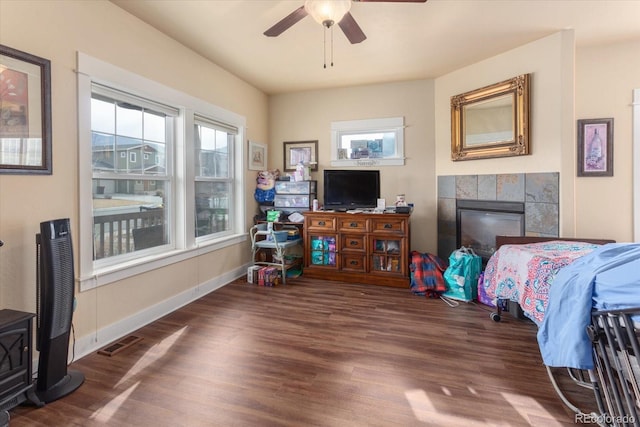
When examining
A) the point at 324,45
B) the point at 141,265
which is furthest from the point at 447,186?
the point at 141,265

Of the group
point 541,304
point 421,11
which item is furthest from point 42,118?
point 541,304

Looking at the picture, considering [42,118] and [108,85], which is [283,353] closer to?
[42,118]

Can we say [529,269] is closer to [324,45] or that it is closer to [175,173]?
[324,45]

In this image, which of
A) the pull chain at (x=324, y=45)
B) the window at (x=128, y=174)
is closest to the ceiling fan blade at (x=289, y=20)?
the pull chain at (x=324, y=45)

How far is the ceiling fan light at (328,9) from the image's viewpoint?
6.22 ft

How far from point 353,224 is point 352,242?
9.3 inches

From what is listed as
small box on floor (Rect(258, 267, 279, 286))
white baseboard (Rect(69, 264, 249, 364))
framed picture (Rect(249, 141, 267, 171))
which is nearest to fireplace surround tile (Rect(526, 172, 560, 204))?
small box on floor (Rect(258, 267, 279, 286))

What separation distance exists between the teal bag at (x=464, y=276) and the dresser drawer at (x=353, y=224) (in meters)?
1.11

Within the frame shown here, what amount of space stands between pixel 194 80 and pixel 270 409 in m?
3.16

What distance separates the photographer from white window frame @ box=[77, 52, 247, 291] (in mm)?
2225

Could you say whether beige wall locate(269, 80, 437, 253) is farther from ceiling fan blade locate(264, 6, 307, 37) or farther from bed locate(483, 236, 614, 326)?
ceiling fan blade locate(264, 6, 307, 37)

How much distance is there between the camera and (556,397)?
1741 millimetres

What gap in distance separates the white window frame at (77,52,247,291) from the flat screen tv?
1.19m

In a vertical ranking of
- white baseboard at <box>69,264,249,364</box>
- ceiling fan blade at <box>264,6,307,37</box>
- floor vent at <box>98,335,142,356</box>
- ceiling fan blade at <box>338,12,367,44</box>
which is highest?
ceiling fan blade at <box>264,6,307,37</box>
